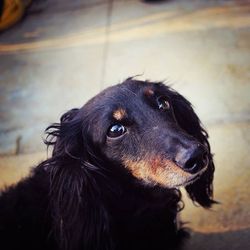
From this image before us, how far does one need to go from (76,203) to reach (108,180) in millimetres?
220

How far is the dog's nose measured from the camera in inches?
73.5

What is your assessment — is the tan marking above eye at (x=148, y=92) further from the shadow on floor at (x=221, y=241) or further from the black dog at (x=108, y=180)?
the shadow on floor at (x=221, y=241)

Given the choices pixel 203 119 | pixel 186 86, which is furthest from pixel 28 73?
pixel 203 119

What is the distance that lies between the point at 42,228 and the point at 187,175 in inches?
33.9

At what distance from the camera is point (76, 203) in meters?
2.11

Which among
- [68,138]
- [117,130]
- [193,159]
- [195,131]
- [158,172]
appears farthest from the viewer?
[195,131]

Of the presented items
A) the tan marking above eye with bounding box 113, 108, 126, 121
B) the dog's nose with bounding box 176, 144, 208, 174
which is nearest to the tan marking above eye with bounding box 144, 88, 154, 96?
the tan marking above eye with bounding box 113, 108, 126, 121

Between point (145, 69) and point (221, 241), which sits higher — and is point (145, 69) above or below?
above

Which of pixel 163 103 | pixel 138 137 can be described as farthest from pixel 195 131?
pixel 138 137

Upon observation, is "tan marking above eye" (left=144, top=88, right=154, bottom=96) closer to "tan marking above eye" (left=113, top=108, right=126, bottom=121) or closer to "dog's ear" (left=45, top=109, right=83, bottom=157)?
"tan marking above eye" (left=113, top=108, right=126, bottom=121)

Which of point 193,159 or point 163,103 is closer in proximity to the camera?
point 193,159

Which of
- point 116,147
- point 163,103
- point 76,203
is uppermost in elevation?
point 163,103

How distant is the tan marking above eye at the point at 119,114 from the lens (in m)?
2.14

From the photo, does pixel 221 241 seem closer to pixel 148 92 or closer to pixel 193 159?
pixel 193 159
